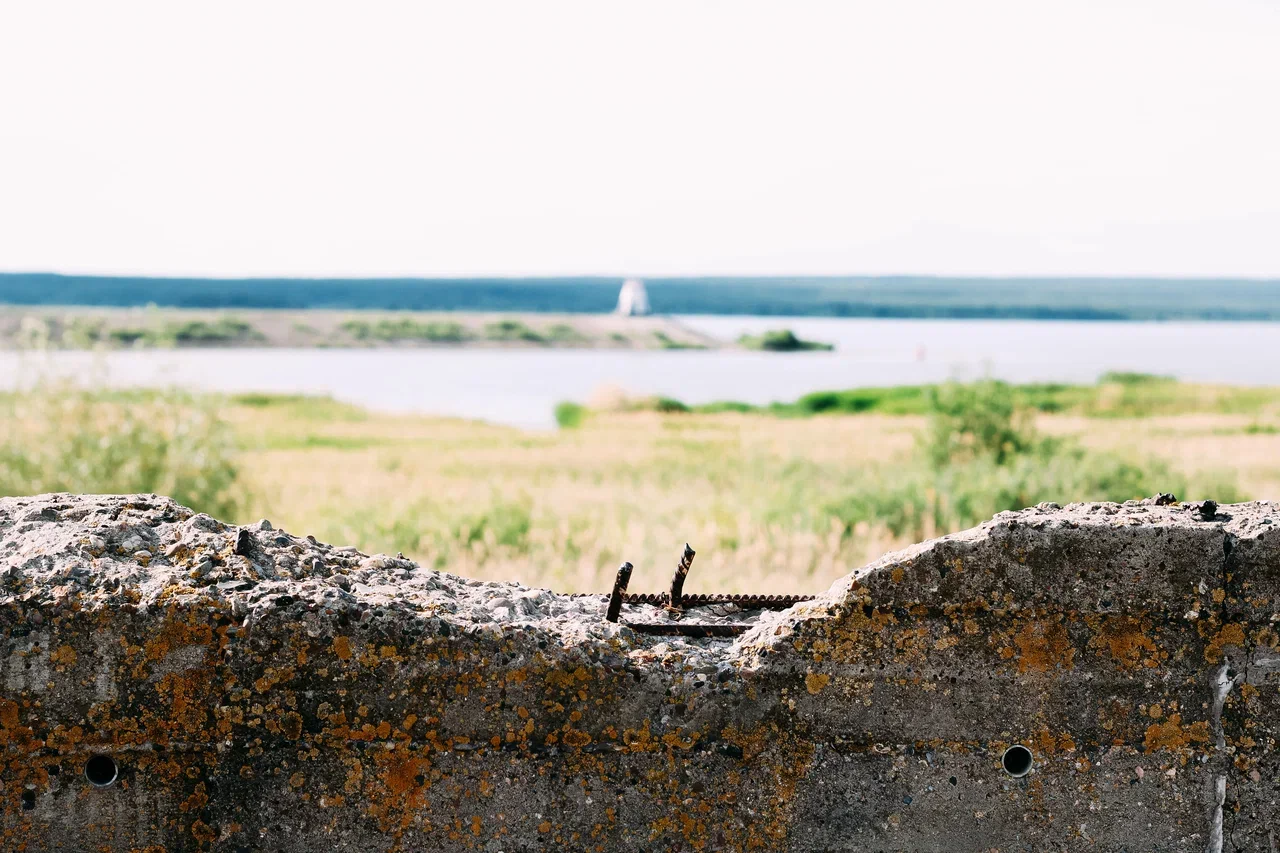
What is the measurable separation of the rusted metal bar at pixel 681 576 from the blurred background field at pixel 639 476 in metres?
8.45

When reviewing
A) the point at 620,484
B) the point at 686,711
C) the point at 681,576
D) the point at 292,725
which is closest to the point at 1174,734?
the point at 686,711

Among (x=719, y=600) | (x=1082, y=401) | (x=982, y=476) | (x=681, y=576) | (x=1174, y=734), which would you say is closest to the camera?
(x=1174, y=734)

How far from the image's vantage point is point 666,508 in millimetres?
19891

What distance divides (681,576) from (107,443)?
13.4m

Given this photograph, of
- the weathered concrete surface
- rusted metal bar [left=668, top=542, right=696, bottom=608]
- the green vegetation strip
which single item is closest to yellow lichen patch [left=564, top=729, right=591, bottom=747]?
the weathered concrete surface

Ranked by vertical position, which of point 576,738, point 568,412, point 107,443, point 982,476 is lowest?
point 568,412

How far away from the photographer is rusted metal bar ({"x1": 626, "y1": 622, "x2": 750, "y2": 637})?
3439mm

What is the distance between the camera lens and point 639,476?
25797 mm

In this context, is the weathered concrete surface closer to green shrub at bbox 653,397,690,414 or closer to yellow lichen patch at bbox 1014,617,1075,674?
yellow lichen patch at bbox 1014,617,1075,674

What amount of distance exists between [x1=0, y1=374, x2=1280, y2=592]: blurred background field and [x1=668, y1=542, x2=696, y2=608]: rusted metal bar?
8.45 m

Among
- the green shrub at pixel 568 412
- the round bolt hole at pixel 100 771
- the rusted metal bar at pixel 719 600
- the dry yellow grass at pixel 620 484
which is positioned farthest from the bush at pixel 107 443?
the green shrub at pixel 568 412

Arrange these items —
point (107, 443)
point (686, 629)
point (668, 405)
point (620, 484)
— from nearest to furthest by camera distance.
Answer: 1. point (686, 629)
2. point (107, 443)
3. point (620, 484)
4. point (668, 405)

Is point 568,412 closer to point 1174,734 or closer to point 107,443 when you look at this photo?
point 107,443

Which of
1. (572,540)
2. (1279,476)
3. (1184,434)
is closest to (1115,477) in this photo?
(1279,476)
